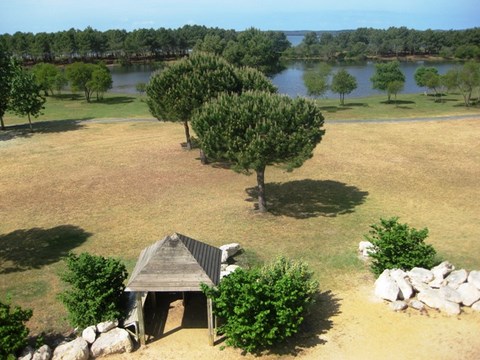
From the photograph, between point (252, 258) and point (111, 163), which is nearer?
point (252, 258)

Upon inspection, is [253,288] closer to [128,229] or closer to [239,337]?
[239,337]

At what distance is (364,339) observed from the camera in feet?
49.9

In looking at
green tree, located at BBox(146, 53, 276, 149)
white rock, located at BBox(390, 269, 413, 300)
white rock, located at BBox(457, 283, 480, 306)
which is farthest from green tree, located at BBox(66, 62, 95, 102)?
white rock, located at BBox(457, 283, 480, 306)

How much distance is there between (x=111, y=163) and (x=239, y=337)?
2614 cm

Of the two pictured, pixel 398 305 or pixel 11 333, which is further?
pixel 398 305

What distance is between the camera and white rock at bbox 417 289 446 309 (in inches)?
653

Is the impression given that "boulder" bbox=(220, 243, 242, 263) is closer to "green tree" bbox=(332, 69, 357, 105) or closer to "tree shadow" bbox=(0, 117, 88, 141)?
"tree shadow" bbox=(0, 117, 88, 141)

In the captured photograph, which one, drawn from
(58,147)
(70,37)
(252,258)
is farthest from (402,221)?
(70,37)

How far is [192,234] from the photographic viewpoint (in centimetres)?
2380

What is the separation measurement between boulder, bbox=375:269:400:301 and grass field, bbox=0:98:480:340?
1.41 meters

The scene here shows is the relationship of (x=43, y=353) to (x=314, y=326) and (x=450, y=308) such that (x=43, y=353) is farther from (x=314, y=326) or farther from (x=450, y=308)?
(x=450, y=308)

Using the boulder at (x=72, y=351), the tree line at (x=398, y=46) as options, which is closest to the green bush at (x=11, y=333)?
the boulder at (x=72, y=351)

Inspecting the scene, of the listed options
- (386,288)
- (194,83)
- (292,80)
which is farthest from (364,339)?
(292,80)

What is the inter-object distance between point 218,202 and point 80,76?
50.8m
